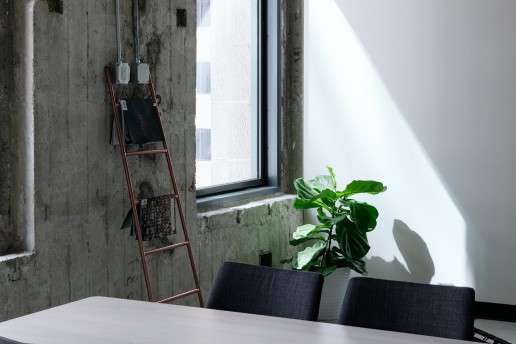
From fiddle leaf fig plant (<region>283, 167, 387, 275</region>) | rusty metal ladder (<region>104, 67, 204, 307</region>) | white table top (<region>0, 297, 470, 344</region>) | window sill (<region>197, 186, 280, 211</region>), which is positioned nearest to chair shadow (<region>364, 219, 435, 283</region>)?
fiddle leaf fig plant (<region>283, 167, 387, 275</region>)

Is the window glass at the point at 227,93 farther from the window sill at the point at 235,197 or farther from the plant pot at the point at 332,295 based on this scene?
the plant pot at the point at 332,295

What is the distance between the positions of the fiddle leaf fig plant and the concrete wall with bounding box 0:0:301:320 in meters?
0.79

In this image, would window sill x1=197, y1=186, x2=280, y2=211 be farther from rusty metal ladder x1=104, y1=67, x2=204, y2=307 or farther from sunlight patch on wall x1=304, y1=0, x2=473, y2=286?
rusty metal ladder x1=104, y1=67, x2=204, y2=307

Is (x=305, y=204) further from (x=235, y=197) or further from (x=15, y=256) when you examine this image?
(x=15, y=256)

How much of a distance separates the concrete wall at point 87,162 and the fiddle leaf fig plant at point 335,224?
79 cm

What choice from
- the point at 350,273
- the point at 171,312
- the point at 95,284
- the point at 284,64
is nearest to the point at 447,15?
the point at 284,64

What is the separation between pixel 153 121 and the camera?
4801mm

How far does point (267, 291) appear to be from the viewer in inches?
121

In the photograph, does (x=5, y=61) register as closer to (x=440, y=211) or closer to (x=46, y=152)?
(x=46, y=152)

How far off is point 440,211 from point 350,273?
2.58 feet

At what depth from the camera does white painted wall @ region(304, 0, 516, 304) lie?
585 cm

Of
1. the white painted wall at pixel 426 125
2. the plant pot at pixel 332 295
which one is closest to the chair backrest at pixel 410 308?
the plant pot at pixel 332 295

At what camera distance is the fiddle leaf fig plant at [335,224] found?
5.73 metres

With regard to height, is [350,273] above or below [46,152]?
below
